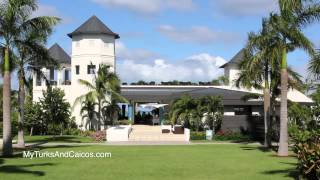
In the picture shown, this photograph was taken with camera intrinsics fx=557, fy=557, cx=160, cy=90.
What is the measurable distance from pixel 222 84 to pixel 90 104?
26602 mm

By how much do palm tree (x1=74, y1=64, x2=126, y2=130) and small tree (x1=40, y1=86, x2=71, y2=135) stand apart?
10.0 feet

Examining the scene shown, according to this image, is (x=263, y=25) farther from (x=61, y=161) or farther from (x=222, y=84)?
(x=222, y=84)

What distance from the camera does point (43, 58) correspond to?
31.4m

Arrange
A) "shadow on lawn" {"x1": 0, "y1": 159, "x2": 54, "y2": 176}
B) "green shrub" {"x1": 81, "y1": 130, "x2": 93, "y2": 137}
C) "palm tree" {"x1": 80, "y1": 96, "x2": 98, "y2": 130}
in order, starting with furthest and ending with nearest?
"palm tree" {"x1": 80, "y1": 96, "x2": 98, "y2": 130}
"green shrub" {"x1": 81, "y1": 130, "x2": 93, "y2": 137}
"shadow on lawn" {"x1": 0, "y1": 159, "x2": 54, "y2": 176}

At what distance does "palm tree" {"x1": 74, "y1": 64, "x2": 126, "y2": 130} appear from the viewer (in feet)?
163

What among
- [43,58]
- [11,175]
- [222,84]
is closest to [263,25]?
[43,58]

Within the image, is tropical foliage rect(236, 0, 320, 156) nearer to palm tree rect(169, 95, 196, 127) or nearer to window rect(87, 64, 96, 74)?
palm tree rect(169, 95, 196, 127)

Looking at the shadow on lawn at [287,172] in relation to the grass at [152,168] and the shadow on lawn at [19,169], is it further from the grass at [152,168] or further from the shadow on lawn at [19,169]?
the shadow on lawn at [19,169]

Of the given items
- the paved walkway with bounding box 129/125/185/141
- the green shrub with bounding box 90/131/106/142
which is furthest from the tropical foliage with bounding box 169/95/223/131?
the green shrub with bounding box 90/131/106/142

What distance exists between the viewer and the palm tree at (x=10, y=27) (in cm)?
2753

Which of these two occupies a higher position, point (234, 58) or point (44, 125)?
point (234, 58)

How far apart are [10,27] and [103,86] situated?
22.1 meters

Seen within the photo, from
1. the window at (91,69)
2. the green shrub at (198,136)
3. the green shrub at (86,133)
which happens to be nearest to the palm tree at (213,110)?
the green shrub at (198,136)

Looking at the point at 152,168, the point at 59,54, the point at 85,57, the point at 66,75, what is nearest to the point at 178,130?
the point at 85,57
